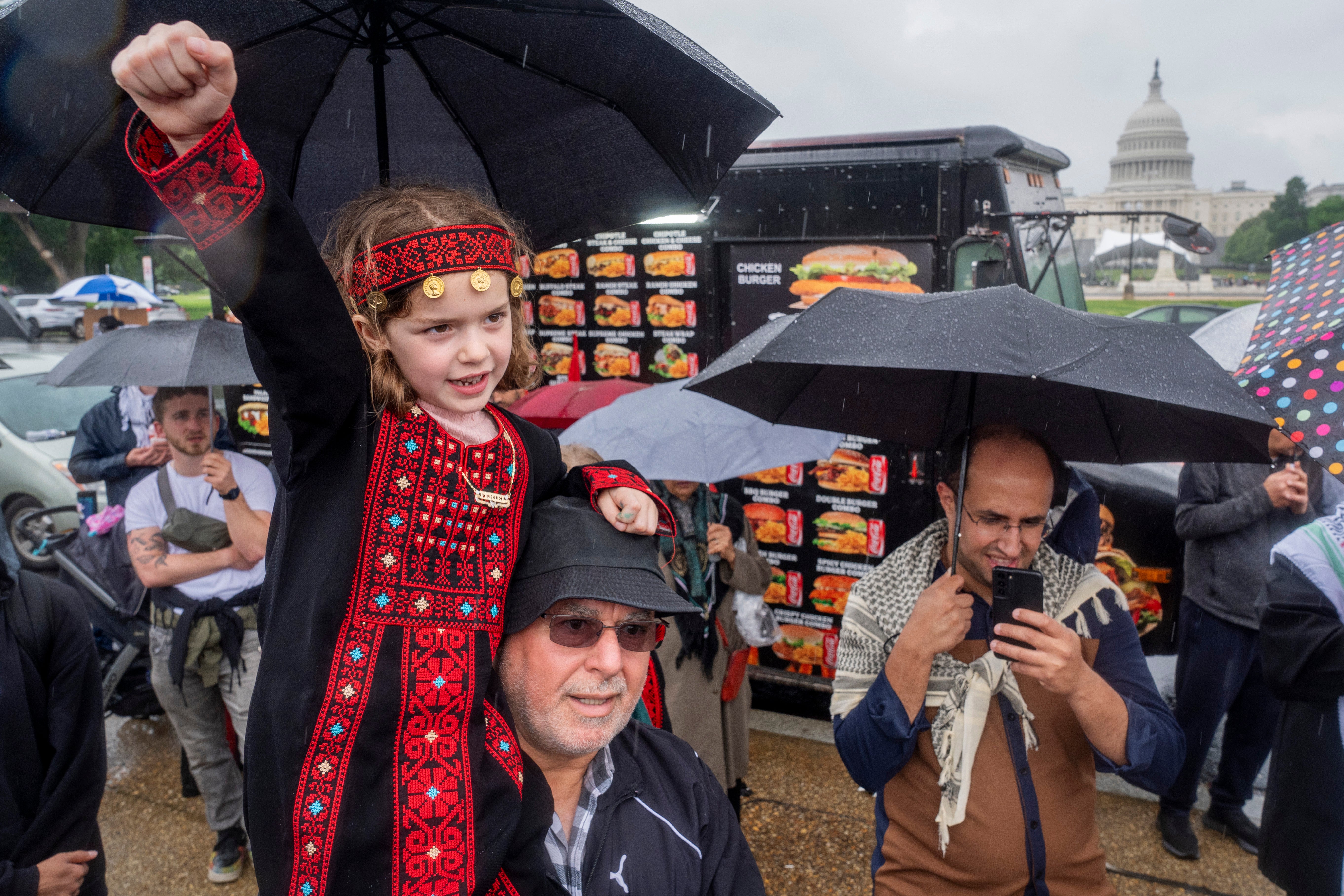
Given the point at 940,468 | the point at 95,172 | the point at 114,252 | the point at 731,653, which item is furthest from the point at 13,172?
the point at 114,252

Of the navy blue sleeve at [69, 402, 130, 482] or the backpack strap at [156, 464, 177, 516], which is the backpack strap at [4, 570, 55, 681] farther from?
the navy blue sleeve at [69, 402, 130, 482]

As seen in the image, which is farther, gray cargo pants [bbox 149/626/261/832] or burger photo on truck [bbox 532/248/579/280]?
burger photo on truck [bbox 532/248/579/280]

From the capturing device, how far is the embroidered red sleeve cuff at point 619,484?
1.85 m

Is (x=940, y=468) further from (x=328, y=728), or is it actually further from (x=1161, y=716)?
(x=328, y=728)

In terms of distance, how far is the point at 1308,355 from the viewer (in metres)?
2.02

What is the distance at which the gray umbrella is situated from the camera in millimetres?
3883

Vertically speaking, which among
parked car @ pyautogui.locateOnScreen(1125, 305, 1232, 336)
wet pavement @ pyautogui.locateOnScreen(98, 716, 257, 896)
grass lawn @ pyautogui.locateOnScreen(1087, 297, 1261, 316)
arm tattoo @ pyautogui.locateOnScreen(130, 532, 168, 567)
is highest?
grass lawn @ pyautogui.locateOnScreen(1087, 297, 1261, 316)

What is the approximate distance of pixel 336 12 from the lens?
1812 millimetres

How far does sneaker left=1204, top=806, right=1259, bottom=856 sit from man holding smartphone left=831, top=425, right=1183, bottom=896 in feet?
8.98

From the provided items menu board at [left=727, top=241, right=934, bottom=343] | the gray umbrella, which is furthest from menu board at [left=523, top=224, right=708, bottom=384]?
the gray umbrella

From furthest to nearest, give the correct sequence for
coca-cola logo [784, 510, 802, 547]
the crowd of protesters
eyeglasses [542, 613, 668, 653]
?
coca-cola logo [784, 510, 802, 547], eyeglasses [542, 613, 668, 653], the crowd of protesters

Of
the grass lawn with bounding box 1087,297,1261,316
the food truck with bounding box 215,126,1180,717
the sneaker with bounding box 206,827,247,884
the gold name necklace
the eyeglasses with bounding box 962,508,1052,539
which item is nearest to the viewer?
the gold name necklace

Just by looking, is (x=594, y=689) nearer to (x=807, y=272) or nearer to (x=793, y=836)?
(x=793, y=836)

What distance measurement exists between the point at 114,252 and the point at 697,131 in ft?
127
